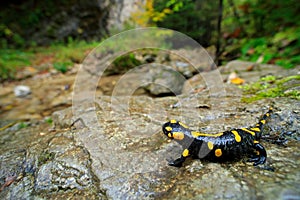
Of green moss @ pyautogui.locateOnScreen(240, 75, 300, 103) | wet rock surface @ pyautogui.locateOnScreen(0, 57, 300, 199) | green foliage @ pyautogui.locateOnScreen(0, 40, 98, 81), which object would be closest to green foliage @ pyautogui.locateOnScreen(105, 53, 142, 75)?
green foliage @ pyautogui.locateOnScreen(0, 40, 98, 81)

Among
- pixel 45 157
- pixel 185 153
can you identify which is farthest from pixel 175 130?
pixel 45 157

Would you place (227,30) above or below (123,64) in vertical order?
above

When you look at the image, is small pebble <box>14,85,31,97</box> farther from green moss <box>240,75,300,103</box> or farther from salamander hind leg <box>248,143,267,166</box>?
salamander hind leg <box>248,143,267,166</box>

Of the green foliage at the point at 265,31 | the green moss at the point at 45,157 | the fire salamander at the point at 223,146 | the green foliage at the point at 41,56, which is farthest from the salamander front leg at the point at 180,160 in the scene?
the green foliage at the point at 41,56

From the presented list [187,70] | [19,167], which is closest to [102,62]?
[187,70]

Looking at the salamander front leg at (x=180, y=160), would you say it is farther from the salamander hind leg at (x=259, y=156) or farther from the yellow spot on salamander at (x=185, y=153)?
the salamander hind leg at (x=259, y=156)

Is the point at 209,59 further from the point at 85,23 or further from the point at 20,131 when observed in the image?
the point at 85,23

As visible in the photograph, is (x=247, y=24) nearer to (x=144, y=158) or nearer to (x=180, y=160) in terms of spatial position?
(x=180, y=160)
